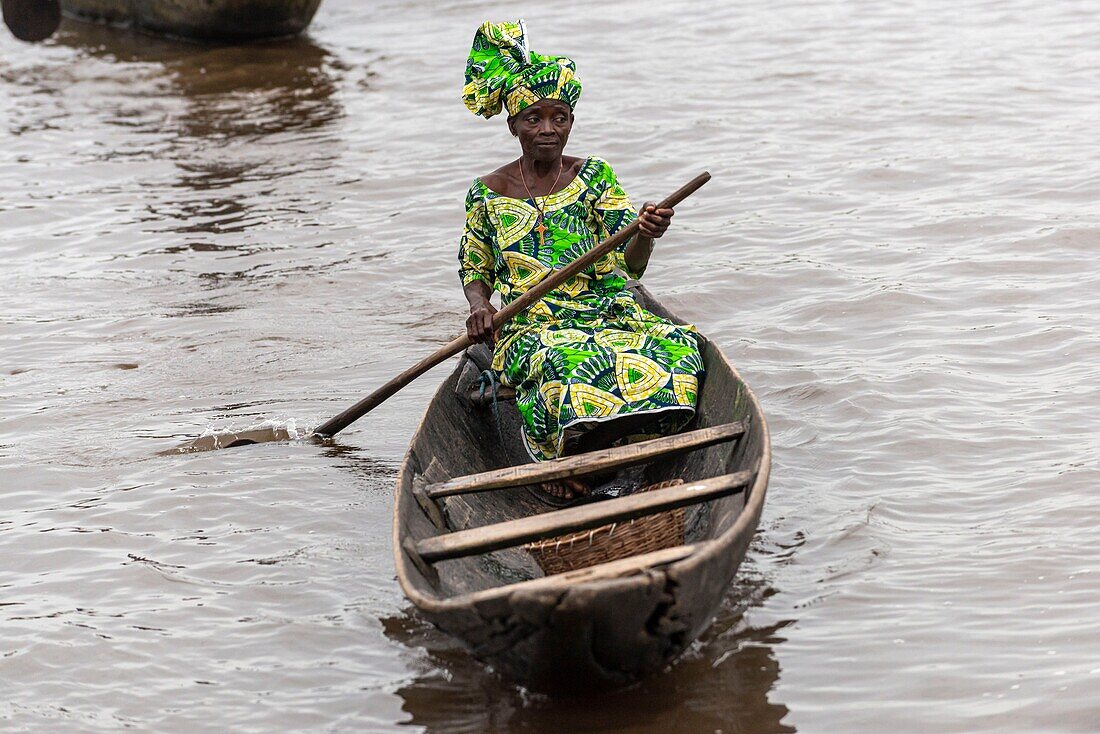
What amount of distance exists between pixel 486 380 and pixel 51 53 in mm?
9749

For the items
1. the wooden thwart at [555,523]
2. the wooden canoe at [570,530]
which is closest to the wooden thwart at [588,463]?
the wooden canoe at [570,530]

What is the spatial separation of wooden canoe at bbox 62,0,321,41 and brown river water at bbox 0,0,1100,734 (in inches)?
25.2

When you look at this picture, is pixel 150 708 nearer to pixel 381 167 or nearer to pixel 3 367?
pixel 3 367

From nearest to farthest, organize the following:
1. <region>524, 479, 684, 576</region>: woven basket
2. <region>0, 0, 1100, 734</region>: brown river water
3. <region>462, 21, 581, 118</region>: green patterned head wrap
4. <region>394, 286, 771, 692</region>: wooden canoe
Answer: <region>394, 286, 771, 692</region>: wooden canoe → <region>0, 0, 1100, 734</region>: brown river water → <region>524, 479, 684, 576</region>: woven basket → <region>462, 21, 581, 118</region>: green patterned head wrap

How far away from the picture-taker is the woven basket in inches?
142

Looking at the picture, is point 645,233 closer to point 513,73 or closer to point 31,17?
point 513,73

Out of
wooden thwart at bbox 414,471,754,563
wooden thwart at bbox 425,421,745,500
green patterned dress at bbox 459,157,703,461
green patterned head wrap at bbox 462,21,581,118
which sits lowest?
wooden thwart at bbox 425,421,745,500

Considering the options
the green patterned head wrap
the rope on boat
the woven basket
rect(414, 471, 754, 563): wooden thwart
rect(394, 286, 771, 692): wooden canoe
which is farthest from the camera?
the rope on boat

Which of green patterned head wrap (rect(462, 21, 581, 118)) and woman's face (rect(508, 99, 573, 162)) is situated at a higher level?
green patterned head wrap (rect(462, 21, 581, 118))

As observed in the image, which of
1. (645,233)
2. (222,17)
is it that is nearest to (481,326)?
(645,233)

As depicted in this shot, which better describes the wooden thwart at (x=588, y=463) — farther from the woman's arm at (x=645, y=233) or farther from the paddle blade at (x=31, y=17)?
the paddle blade at (x=31, y=17)

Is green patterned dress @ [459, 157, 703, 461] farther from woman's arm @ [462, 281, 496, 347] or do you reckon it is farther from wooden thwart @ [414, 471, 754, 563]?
wooden thwart @ [414, 471, 754, 563]

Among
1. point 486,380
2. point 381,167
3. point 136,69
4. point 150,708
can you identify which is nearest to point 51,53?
point 136,69

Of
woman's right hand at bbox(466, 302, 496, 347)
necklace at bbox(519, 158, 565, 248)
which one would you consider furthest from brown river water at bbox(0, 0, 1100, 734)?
necklace at bbox(519, 158, 565, 248)
